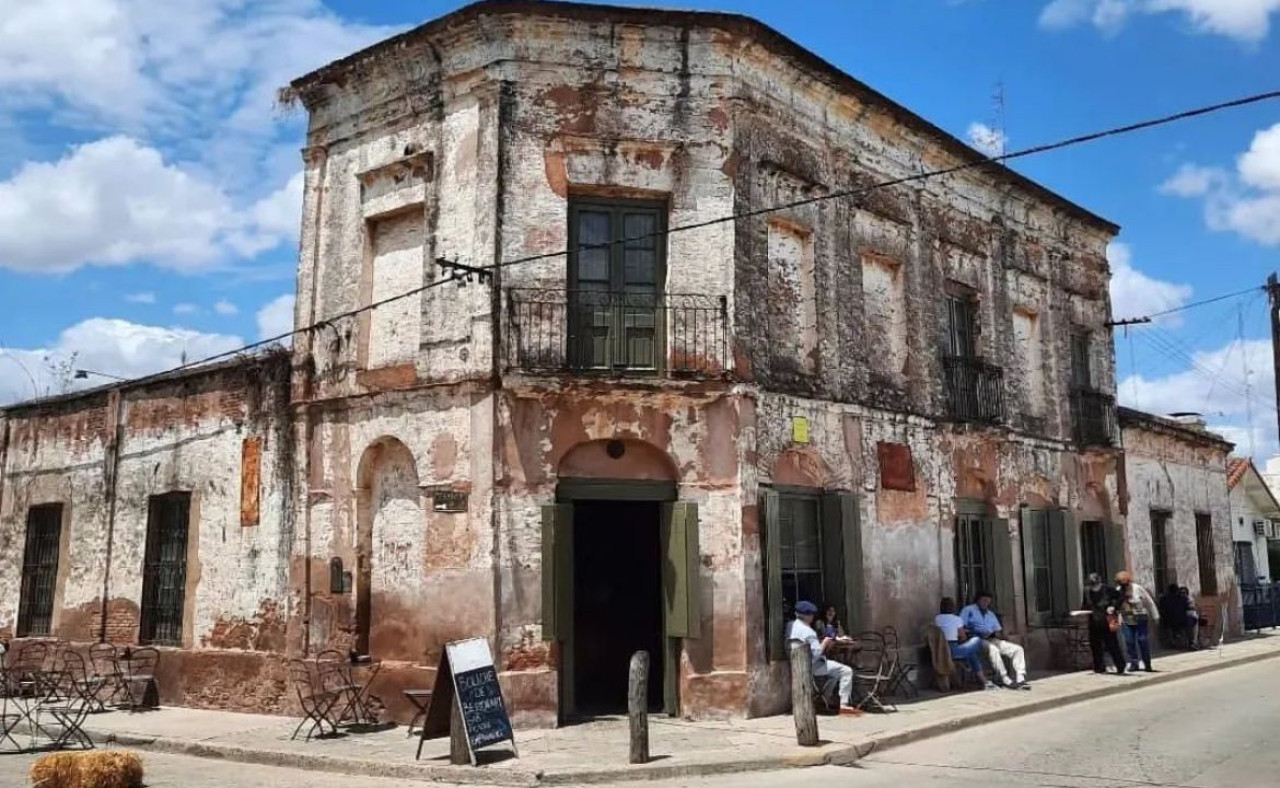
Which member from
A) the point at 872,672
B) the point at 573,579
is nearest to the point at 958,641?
the point at 872,672

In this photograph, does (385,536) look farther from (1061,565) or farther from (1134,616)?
(1134,616)

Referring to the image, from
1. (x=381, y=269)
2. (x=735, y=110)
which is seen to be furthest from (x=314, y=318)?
(x=735, y=110)

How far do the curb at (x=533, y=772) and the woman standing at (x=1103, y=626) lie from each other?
5310mm

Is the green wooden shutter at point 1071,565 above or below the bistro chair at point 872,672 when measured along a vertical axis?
above

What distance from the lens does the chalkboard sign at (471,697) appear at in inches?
403

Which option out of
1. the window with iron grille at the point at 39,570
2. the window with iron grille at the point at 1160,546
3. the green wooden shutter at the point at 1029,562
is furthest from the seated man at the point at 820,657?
the window with iron grille at the point at 1160,546

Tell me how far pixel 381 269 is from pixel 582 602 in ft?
16.9

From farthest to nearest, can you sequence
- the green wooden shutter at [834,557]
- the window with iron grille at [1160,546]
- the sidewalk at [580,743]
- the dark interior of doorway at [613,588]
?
the window with iron grille at [1160,546], the dark interior of doorway at [613,588], the green wooden shutter at [834,557], the sidewalk at [580,743]

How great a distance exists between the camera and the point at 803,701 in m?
10.9

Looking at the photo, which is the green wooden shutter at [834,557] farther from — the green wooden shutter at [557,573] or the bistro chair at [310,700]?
the bistro chair at [310,700]

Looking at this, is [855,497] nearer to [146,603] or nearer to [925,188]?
[925,188]

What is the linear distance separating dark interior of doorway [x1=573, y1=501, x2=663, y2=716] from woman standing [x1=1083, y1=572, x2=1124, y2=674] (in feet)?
24.2

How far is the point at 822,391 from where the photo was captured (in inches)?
582

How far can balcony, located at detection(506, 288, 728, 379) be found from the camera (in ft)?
42.7
